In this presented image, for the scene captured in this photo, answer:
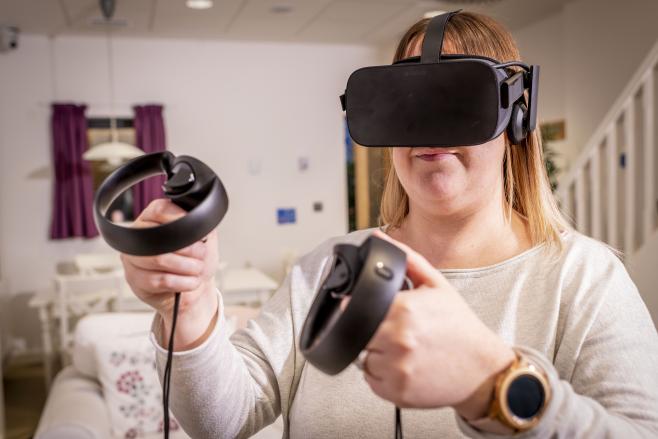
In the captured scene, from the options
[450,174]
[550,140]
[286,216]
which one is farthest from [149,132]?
[450,174]

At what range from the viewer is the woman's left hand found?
417mm

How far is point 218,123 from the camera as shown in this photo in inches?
205

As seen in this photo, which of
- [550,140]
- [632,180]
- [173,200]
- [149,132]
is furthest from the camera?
[149,132]

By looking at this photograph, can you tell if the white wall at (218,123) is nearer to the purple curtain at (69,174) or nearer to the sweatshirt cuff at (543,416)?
the purple curtain at (69,174)

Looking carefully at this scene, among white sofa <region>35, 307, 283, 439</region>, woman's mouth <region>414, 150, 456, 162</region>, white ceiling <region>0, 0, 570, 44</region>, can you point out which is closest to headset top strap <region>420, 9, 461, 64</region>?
woman's mouth <region>414, 150, 456, 162</region>

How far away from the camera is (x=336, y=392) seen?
73 centimetres

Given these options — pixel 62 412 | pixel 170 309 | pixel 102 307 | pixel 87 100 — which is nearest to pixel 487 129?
pixel 170 309

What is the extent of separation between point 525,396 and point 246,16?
431 cm

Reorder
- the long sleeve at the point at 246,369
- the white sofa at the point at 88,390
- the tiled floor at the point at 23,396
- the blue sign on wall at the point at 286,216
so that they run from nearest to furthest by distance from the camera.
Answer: the long sleeve at the point at 246,369, the white sofa at the point at 88,390, the tiled floor at the point at 23,396, the blue sign on wall at the point at 286,216

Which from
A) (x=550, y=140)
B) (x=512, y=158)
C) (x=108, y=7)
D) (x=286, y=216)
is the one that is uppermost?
(x=108, y=7)

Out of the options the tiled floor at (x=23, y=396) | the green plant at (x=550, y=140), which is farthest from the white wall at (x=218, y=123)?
the green plant at (x=550, y=140)

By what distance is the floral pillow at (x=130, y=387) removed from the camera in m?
2.15

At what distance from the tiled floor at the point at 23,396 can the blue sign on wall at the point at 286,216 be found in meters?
2.33

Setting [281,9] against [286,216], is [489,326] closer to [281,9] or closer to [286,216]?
[281,9]
